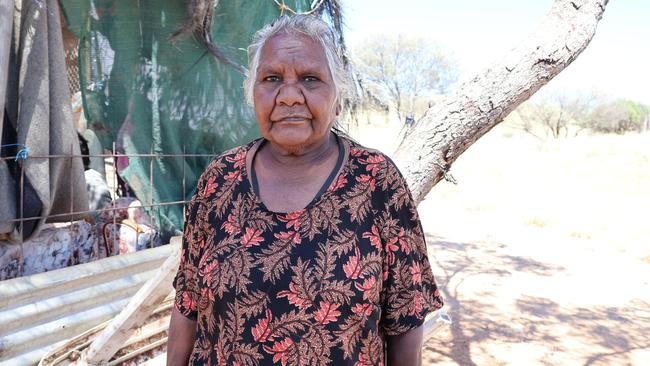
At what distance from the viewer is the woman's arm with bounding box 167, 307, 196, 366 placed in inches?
56.7

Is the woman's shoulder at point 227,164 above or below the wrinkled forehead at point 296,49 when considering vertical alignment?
below

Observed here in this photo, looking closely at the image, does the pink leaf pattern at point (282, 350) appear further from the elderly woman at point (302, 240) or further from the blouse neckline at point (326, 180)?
the blouse neckline at point (326, 180)

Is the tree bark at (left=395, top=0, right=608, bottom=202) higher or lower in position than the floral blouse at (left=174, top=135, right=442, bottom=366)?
higher

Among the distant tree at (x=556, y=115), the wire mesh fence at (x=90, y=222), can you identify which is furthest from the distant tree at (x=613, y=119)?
the wire mesh fence at (x=90, y=222)

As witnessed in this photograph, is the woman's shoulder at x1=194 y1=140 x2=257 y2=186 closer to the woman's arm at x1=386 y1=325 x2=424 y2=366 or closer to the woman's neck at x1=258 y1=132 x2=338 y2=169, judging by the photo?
the woman's neck at x1=258 y1=132 x2=338 y2=169

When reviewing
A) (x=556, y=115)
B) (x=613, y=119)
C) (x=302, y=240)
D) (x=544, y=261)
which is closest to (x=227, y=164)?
(x=302, y=240)

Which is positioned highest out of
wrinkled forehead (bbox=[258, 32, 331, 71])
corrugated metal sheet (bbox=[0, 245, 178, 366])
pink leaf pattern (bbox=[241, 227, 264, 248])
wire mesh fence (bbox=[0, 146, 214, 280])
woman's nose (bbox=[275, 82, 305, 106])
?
wrinkled forehead (bbox=[258, 32, 331, 71])

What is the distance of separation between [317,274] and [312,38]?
21.1 inches

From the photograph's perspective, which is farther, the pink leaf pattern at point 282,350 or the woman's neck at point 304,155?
the woman's neck at point 304,155

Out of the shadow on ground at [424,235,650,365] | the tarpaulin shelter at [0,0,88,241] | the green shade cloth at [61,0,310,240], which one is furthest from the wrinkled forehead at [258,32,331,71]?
the shadow on ground at [424,235,650,365]

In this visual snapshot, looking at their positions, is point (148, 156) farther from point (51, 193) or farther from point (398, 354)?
point (398, 354)

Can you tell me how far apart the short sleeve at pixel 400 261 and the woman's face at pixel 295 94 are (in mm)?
201

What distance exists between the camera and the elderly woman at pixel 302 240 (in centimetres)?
120

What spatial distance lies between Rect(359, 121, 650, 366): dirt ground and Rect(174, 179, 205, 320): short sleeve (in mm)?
3198
